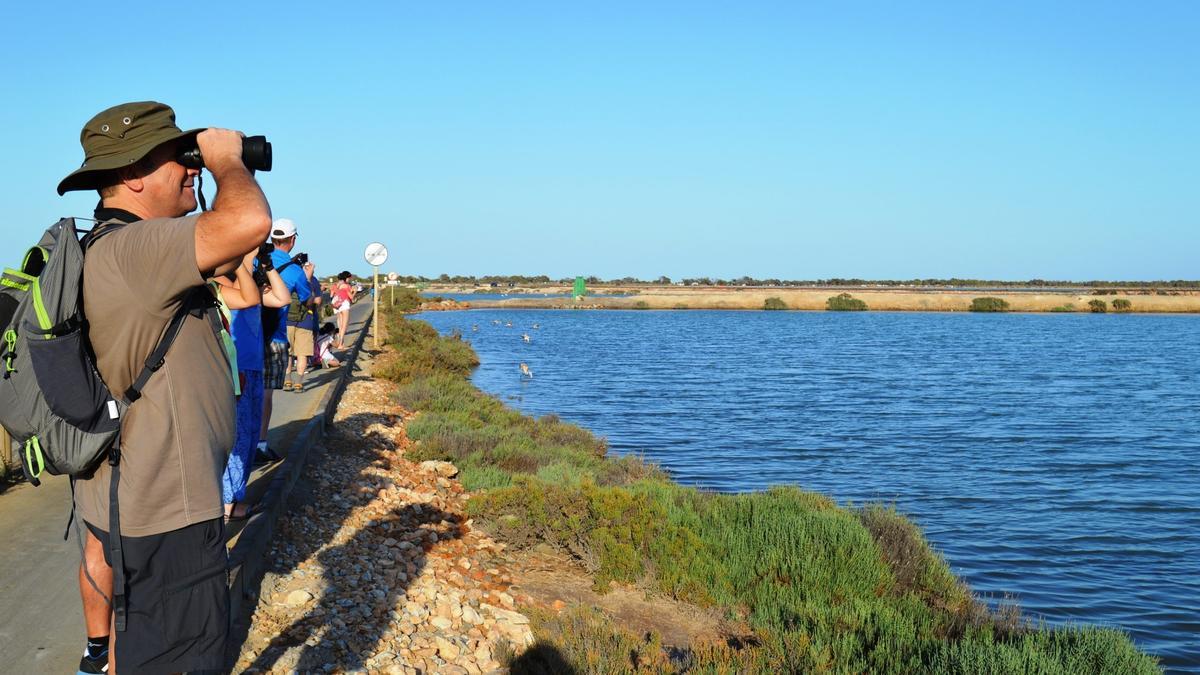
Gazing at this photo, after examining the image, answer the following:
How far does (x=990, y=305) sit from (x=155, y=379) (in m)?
83.8

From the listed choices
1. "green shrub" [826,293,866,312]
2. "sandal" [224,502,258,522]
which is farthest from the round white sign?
"green shrub" [826,293,866,312]

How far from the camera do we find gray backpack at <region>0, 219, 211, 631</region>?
2.70m

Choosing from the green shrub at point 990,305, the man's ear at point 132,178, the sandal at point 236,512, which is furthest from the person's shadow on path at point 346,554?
the green shrub at point 990,305

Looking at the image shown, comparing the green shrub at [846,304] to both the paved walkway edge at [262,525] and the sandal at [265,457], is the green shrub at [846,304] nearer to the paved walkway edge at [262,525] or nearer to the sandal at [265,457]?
the paved walkway edge at [262,525]

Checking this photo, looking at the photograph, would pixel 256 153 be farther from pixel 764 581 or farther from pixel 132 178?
pixel 764 581

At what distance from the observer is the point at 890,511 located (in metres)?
10.3

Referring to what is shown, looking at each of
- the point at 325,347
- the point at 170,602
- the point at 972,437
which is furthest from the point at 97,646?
the point at 972,437

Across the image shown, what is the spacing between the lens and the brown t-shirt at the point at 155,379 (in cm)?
271

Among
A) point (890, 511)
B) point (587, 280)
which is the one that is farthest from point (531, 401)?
point (587, 280)

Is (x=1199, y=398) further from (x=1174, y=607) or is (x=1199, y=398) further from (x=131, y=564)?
(x=131, y=564)

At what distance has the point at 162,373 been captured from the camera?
2.84 m

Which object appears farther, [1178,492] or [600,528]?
[1178,492]

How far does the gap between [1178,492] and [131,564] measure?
15001 mm

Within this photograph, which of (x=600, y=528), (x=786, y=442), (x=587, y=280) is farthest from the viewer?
(x=587, y=280)
